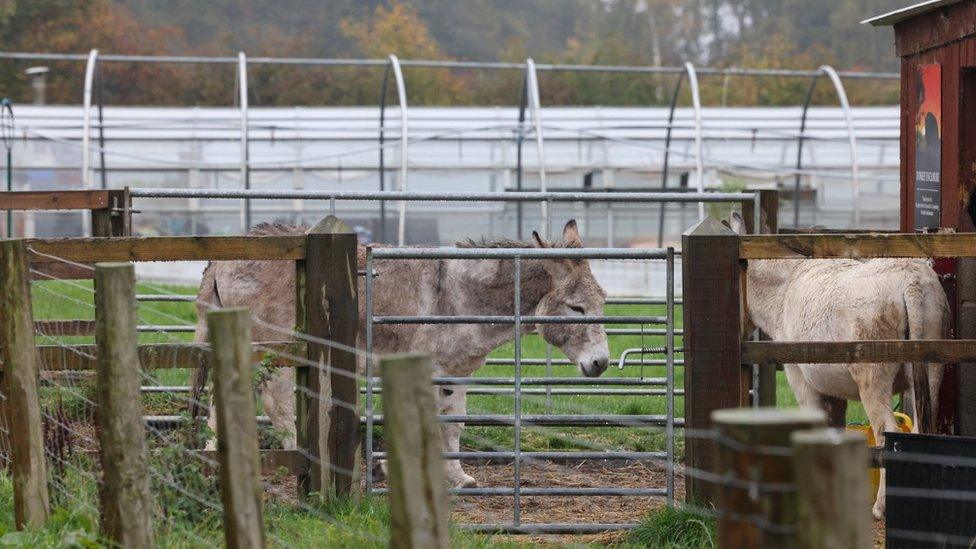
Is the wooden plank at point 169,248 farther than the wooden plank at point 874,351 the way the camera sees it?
Yes

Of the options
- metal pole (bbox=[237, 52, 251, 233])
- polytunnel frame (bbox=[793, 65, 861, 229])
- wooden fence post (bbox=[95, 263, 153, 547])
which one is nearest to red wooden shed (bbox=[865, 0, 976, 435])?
wooden fence post (bbox=[95, 263, 153, 547])

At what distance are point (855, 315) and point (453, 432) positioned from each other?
8.85 feet

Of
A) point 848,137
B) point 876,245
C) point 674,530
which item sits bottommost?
point 674,530

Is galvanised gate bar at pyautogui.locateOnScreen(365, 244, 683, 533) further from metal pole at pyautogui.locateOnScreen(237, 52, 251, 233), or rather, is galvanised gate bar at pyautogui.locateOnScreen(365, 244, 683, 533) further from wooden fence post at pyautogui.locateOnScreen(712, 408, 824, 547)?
metal pole at pyautogui.locateOnScreen(237, 52, 251, 233)

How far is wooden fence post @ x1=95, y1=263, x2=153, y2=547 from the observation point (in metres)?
4.30

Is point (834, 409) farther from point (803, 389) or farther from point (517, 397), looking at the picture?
point (517, 397)

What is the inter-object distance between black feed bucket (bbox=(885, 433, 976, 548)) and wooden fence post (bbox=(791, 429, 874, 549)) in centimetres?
295

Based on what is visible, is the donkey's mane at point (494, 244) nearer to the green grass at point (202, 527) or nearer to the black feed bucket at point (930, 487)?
the green grass at point (202, 527)

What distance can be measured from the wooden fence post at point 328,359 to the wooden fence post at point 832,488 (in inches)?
149

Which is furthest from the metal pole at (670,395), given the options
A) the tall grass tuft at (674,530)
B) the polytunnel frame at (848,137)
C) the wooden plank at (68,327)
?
the polytunnel frame at (848,137)

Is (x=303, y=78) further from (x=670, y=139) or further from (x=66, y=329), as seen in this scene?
(x=66, y=329)

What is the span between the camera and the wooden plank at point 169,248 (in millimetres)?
6043

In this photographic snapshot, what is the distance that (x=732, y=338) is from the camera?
6.00 meters

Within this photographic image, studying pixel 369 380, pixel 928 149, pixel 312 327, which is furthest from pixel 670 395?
pixel 928 149
